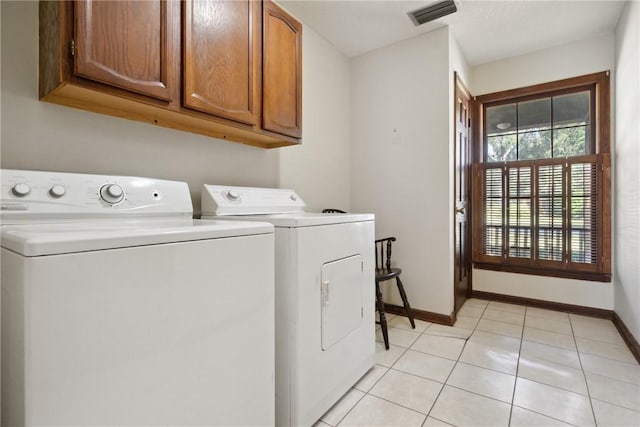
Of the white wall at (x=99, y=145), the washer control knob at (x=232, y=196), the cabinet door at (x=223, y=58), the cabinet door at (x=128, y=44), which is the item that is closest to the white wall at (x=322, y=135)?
the white wall at (x=99, y=145)

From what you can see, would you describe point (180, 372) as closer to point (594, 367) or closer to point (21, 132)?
point (21, 132)

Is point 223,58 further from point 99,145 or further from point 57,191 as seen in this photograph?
point 57,191

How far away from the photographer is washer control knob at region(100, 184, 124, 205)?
120cm

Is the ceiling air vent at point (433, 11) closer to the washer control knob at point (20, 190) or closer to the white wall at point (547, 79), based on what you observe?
the white wall at point (547, 79)

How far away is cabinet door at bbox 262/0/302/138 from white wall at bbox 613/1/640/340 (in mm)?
2138

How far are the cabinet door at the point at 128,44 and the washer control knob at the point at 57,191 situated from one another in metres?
0.40

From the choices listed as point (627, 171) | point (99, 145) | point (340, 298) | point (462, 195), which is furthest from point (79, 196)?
point (627, 171)

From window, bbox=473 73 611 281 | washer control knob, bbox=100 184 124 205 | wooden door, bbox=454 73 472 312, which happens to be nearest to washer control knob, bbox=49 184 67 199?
washer control knob, bbox=100 184 124 205

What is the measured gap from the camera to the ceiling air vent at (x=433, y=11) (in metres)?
2.21

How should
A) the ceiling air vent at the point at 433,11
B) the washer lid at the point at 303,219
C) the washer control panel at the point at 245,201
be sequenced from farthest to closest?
the ceiling air vent at the point at 433,11 → the washer control panel at the point at 245,201 → the washer lid at the point at 303,219

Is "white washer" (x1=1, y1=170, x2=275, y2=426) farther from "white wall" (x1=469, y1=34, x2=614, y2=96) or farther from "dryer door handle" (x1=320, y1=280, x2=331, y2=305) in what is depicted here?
"white wall" (x1=469, y1=34, x2=614, y2=96)

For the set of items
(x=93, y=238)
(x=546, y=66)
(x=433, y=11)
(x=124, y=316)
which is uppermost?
(x=433, y=11)

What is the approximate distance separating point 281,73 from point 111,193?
44.6 inches

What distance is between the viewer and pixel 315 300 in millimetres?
1352
